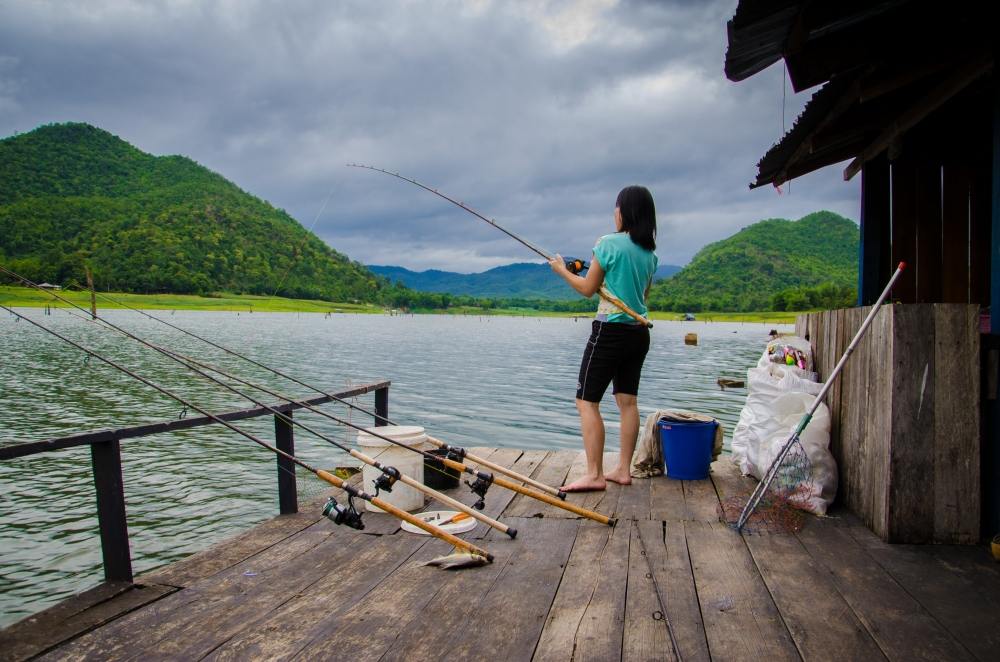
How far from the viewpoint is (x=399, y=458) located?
4.32 m

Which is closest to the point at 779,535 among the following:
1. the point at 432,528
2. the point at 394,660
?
the point at 432,528

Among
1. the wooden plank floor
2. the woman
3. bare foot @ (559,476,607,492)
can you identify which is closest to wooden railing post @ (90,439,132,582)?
the wooden plank floor

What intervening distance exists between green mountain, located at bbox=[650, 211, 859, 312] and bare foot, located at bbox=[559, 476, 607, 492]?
3351 inches

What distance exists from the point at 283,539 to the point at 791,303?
248 feet

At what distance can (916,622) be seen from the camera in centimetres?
254

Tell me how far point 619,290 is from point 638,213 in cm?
55

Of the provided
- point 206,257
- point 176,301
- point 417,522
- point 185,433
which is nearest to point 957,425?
point 417,522

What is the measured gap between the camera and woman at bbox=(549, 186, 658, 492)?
4348 millimetres

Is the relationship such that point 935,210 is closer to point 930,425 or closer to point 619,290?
point 930,425

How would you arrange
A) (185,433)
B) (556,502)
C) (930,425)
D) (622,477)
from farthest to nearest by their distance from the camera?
(185,433)
(622,477)
(556,502)
(930,425)

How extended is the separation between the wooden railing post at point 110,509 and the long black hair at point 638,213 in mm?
3323

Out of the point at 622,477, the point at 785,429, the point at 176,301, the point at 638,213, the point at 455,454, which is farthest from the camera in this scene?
the point at 176,301

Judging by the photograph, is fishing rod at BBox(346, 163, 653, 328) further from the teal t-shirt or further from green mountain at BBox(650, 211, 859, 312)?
green mountain at BBox(650, 211, 859, 312)

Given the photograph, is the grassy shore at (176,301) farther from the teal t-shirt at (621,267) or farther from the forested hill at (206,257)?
the teal t-shirt at (621,267)
